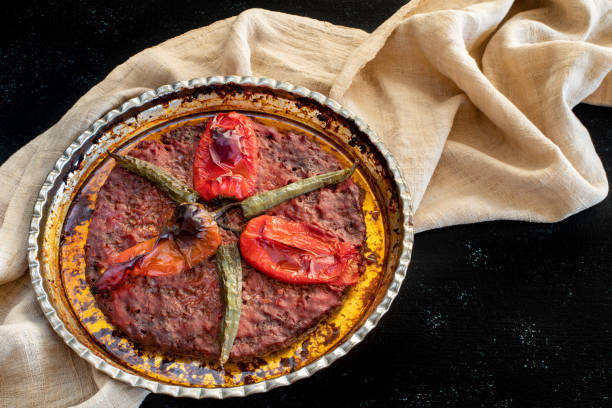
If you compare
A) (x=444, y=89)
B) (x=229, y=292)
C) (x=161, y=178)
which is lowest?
(x=229, y=292)

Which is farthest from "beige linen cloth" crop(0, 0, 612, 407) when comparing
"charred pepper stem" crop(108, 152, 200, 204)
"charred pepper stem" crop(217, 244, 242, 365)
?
"charred pepper stem" crop(217, 244, 242, 365)

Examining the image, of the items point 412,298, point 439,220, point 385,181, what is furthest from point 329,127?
point 412,298

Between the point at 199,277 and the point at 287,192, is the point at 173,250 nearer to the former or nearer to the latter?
the point at 199,277

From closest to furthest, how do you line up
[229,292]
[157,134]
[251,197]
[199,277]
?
[229,292] → [199,277] → [251,197] → [157,134]

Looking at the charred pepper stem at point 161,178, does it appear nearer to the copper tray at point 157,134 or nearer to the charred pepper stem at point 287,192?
the copper tray at point 157,134

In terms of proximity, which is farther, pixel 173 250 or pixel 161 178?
pixel 161 178

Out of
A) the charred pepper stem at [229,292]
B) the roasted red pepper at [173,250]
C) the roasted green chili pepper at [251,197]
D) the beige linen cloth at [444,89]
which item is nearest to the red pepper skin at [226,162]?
the roasted green chili pepper at [251,197]

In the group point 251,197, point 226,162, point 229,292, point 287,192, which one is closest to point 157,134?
point 226,162
